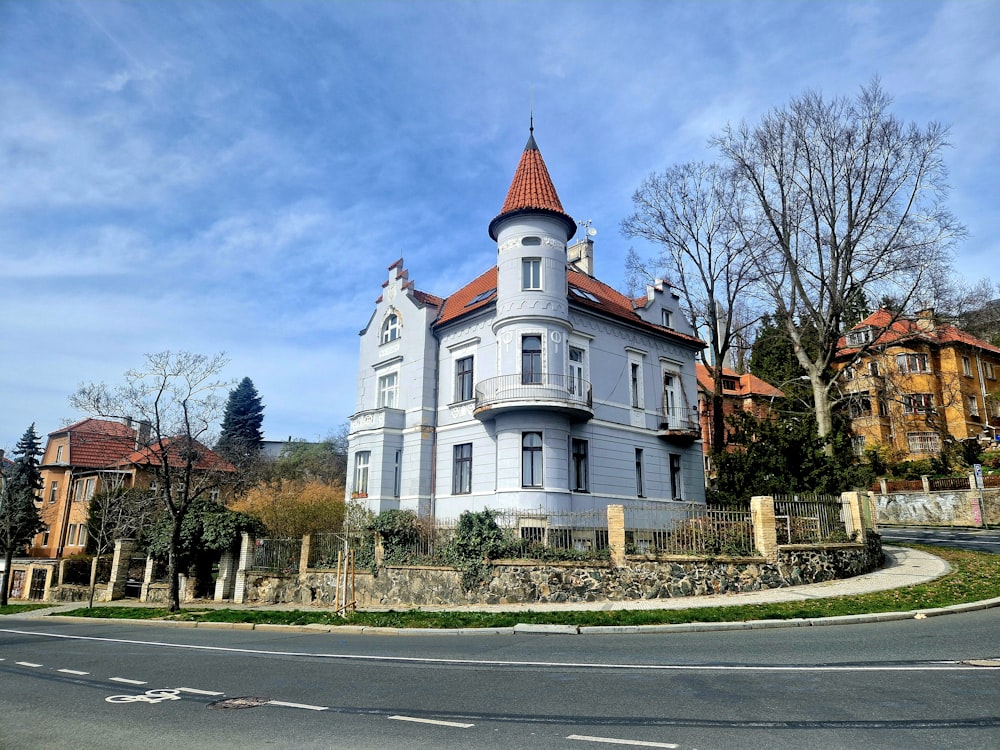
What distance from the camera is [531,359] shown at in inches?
975

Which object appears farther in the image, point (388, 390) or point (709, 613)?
point (388, 390)

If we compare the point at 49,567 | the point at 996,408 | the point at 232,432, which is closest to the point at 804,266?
the point at 996,408

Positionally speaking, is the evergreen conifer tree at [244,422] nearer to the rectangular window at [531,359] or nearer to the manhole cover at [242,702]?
the rectangular window at [531,359]

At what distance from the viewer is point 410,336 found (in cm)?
3025

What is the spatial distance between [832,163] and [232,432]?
2308 inches

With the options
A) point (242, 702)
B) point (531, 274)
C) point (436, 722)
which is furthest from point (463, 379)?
point (436, 722)

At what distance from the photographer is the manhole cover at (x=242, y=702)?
24.1ft

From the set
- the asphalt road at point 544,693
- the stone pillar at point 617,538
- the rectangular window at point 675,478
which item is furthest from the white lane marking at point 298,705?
the rectangular window at point 675,478

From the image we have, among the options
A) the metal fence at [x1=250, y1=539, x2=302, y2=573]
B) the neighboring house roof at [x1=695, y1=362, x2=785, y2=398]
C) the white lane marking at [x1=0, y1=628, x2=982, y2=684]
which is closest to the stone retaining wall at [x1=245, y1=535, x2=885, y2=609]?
the metal fence at [x1=250, y1=539, x2=302, y2=573]

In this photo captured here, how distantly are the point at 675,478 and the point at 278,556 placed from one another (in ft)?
56.0

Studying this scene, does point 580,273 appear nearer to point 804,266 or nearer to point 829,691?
point 804,266

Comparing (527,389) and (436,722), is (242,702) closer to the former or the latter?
(436,722)

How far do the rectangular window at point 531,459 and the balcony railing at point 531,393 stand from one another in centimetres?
135

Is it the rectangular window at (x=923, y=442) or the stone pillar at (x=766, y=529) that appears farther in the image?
the rectangular window at (x=923, y=442)
